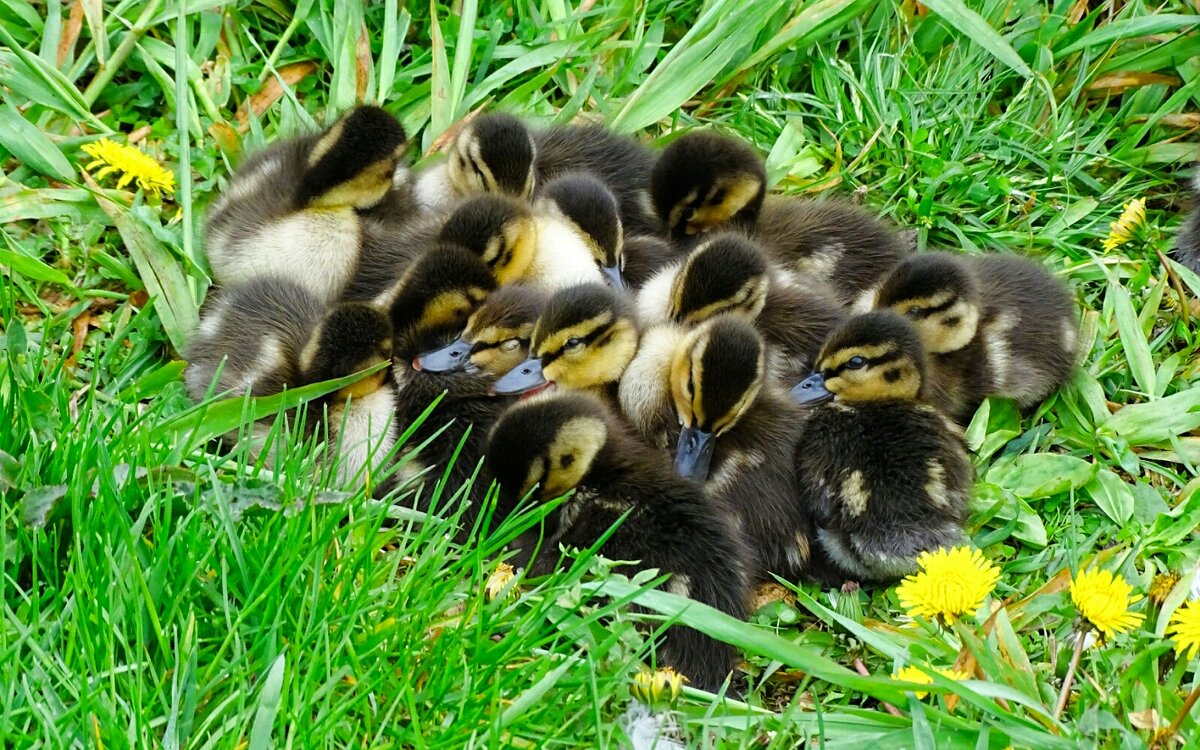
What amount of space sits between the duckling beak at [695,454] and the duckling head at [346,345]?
2.07ft

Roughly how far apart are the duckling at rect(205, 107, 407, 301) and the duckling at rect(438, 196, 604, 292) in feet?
0.81

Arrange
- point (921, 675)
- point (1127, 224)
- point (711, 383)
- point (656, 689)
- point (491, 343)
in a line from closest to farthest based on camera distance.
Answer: point (656, 689)
point (921, 675)
point (711, 383)
point (491, 343)
point (1127, 224)

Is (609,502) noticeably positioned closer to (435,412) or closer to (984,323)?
(435,412)

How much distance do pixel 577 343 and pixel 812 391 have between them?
0.52m

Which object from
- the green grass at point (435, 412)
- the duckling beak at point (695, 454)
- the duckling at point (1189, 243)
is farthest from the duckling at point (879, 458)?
the duckling at point (1189, 243)

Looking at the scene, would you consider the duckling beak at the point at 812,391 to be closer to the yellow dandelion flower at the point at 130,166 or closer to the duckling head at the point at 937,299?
the duckling head at the point at 937,299

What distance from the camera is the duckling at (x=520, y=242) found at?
3.02 metres

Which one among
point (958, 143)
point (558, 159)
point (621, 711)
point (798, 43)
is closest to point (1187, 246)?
point (958, 143)

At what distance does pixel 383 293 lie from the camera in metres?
3.06

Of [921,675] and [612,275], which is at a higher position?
[612,275]

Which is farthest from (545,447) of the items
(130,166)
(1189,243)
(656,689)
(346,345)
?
(1189,243)

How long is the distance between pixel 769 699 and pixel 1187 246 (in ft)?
6.49

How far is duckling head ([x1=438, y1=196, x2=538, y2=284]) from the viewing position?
3012 mm

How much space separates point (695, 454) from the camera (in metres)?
2.71
